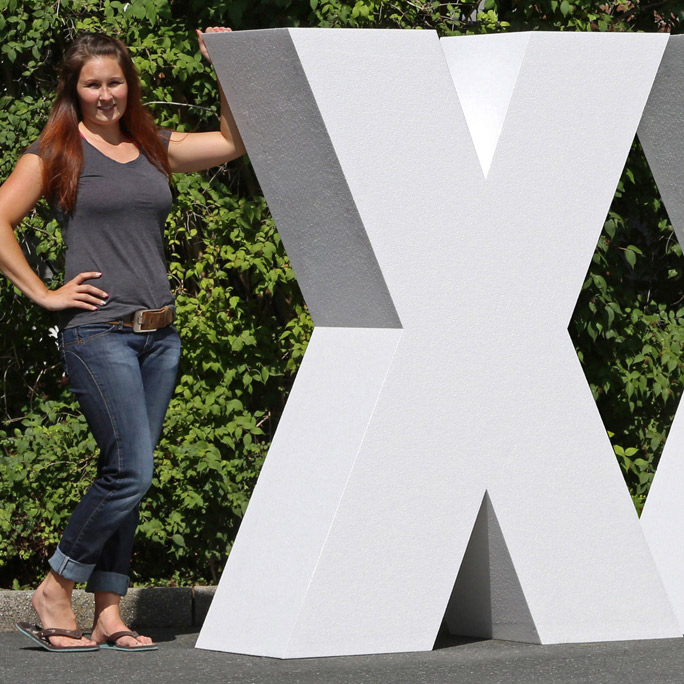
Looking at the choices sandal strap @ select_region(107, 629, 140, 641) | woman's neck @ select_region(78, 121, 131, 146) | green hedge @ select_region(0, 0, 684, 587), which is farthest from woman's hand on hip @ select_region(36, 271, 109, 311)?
green hedge @ select_region(0, 0, 684, 587)

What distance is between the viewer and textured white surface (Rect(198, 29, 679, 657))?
13.7 feet

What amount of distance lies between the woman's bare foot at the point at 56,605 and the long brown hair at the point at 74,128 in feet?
3.75

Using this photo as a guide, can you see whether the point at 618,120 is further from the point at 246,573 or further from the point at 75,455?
the point at 75,455

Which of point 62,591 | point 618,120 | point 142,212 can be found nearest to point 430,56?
point 618,120

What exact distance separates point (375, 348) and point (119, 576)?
1.07 metres

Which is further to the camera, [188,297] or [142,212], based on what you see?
[188,297]

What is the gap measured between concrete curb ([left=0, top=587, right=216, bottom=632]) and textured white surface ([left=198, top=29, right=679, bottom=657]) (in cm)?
104

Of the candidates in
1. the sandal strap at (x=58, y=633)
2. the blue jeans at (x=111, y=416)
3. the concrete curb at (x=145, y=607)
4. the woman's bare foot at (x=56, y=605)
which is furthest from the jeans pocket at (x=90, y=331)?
the concrete curb at (x=145, y=607)

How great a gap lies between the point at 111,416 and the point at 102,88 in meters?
1.00

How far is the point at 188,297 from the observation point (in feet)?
19.2

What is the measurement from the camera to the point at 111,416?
4.18m

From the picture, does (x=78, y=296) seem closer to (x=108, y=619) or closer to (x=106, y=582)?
(x=106, y=582)

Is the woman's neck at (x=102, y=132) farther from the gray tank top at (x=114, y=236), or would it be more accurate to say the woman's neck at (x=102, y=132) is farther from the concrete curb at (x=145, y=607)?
the concrete curb at (x=145, y=607)

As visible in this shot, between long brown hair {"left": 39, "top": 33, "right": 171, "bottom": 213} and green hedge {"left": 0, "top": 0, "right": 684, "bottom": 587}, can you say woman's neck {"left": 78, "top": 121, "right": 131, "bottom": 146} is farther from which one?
green hedge {"left": 0, "top": 0, "right": 684, "bottom": 587}
